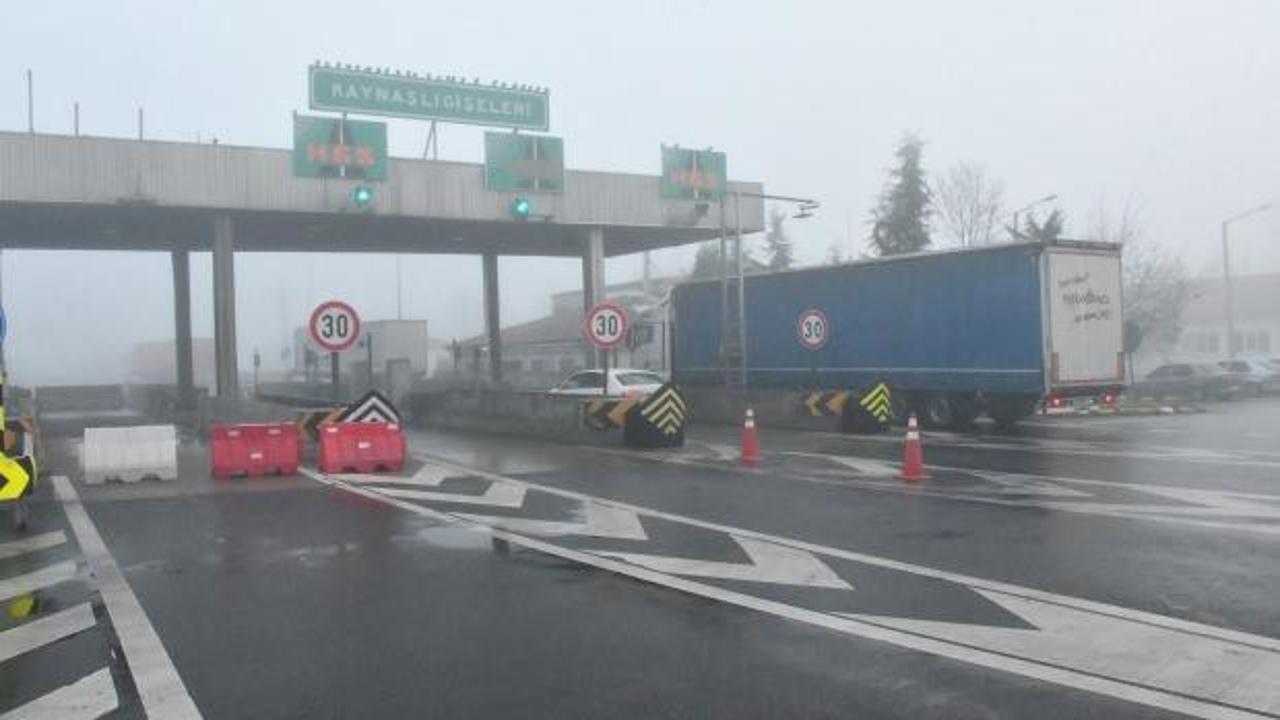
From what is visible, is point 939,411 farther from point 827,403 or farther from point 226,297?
point 226,297

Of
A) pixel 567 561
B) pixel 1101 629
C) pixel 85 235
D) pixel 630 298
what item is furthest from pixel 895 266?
pixel 630 298

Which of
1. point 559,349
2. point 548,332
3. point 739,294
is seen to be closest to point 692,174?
point 739,294

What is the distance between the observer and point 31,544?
10289mm

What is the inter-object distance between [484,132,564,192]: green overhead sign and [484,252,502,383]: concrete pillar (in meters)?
10.0

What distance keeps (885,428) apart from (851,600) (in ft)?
49.2

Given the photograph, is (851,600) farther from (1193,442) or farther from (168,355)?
(168,355)

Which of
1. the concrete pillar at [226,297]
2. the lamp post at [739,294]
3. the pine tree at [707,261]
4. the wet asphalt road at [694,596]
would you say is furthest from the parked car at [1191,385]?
the pine tree at [707,261]

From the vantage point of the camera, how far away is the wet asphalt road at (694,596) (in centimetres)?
554

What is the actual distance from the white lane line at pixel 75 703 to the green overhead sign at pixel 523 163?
1992 centimetres

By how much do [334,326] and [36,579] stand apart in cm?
873

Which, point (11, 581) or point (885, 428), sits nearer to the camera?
point (11, 581)

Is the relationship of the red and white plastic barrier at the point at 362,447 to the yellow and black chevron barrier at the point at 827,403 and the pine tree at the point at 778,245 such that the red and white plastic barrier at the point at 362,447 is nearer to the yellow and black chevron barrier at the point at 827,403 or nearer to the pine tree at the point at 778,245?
the yellow and black chevron barrier at the point at 827,403

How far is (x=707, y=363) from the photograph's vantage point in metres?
29.4

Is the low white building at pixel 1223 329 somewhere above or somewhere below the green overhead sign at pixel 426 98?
below
